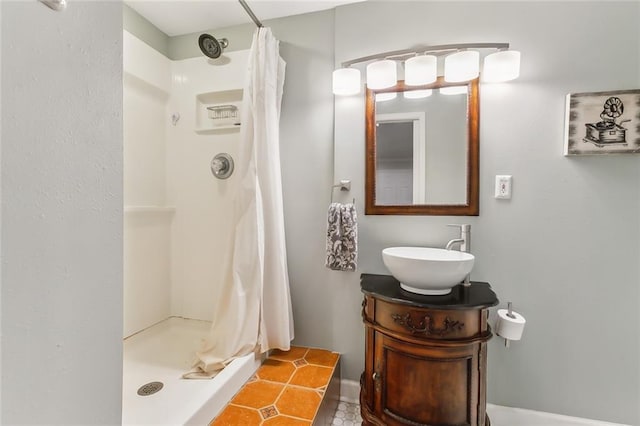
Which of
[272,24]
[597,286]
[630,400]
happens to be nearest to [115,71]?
[272,24]

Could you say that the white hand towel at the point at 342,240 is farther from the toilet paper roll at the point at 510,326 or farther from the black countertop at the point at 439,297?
the toilet paper roll at the point at 510,326

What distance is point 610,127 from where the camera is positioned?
1.31 metres

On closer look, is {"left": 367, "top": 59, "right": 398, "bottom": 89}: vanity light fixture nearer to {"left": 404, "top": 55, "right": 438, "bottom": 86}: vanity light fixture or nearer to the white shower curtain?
{"left": 404, "top": 55, "right": 438, "bottom": 86}: vanity light fixture

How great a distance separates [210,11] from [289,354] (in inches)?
87.1

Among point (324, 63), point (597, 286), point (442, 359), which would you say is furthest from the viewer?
point (324, 63)

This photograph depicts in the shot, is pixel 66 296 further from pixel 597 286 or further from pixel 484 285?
pixel 597 286

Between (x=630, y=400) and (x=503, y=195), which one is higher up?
(x=503, y=195)

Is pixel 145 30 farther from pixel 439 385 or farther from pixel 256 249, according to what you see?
pixel 439 385

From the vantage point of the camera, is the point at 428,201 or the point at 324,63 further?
the point at 324,63

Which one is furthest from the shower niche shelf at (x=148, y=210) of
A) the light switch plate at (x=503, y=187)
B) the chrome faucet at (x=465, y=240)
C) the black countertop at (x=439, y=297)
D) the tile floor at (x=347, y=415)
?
the light switch plate at (x=503, y=187)

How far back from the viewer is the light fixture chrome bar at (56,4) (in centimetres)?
45

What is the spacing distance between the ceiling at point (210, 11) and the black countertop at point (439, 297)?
1.61m

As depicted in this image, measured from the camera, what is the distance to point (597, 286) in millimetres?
1362

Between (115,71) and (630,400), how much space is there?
7.86ft
